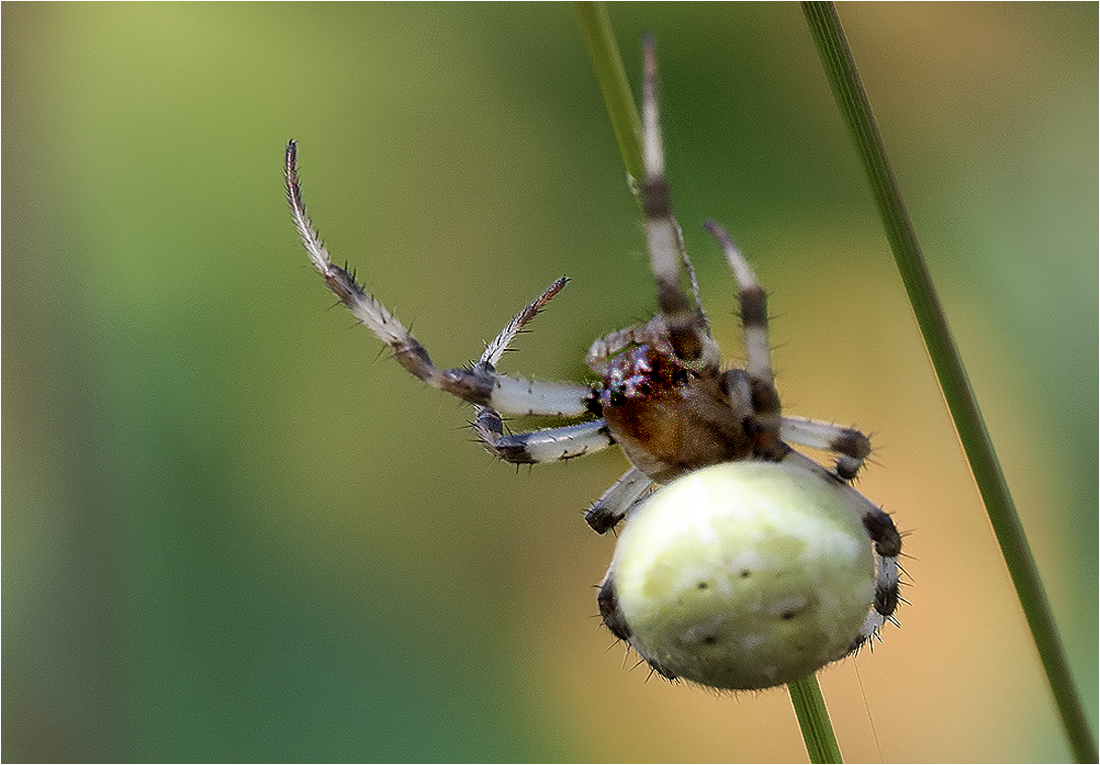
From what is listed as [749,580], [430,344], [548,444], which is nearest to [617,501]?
[548,444]

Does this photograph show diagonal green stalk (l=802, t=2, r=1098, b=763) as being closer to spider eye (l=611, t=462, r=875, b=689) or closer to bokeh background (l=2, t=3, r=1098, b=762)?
spider eye (l=611, t=462, r=875, b=689)

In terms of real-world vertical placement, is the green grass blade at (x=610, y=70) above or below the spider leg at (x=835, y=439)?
above

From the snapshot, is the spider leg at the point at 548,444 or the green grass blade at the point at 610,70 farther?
the spider leg at the point at 548,444

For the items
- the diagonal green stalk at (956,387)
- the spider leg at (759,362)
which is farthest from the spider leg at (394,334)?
the diagonal green stalk at (956,387)

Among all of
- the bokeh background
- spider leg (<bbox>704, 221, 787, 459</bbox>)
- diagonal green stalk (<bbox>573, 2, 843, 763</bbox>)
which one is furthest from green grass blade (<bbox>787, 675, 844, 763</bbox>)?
the bokeh background

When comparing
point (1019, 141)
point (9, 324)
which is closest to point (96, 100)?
point (9, 324)

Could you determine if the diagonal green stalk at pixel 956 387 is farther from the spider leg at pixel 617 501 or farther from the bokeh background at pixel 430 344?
the bokeh background at pixel 430 344

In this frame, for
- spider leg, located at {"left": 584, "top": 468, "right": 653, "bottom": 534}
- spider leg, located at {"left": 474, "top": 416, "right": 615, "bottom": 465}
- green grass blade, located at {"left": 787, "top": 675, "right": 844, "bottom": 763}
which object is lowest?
green grass blade, located at {"left": 787, "top": 675, "right": 844, "bottom": 763}
